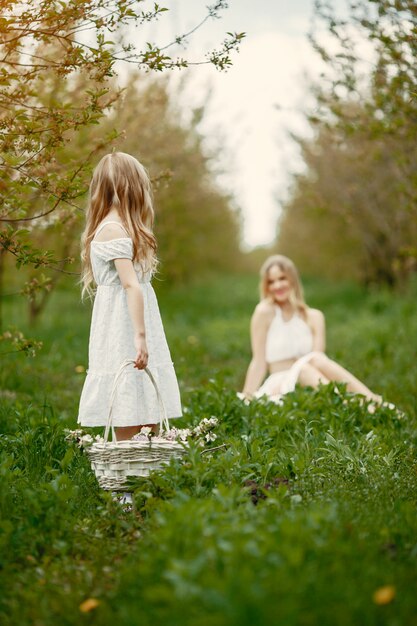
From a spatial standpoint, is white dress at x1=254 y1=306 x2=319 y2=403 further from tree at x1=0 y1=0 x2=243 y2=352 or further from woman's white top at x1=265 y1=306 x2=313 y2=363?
tree at x1=0 y1=0 x2=243 y2=352

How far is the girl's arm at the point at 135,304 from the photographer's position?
4.03 meters

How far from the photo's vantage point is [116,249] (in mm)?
4172

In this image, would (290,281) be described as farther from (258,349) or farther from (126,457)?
(126,457)

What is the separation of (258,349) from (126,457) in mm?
3569

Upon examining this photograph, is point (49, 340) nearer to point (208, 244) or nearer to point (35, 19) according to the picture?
point (35, 19)

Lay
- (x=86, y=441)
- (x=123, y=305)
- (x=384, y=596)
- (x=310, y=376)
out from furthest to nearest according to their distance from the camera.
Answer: (x=310, y=376) < (x=123, y=305) < (x=86, y=441) < (x=384, y=596)

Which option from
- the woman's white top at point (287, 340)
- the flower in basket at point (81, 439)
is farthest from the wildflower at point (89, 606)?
the woman's white top at point (287, 340)

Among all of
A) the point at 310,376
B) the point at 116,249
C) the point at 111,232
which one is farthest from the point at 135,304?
the point at 310,376

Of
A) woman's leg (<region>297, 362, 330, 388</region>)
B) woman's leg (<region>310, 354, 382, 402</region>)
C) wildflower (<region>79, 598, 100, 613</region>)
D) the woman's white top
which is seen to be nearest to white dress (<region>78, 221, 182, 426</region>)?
wildflower (<region>79, 598, 100, 613</region>)

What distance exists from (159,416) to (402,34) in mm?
3850

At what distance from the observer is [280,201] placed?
23750mm

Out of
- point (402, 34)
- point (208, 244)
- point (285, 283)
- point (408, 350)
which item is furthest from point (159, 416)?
point (208, 244)

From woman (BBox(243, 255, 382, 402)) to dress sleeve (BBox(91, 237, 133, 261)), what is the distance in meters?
2.81

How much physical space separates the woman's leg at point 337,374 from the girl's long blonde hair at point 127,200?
103 inches
